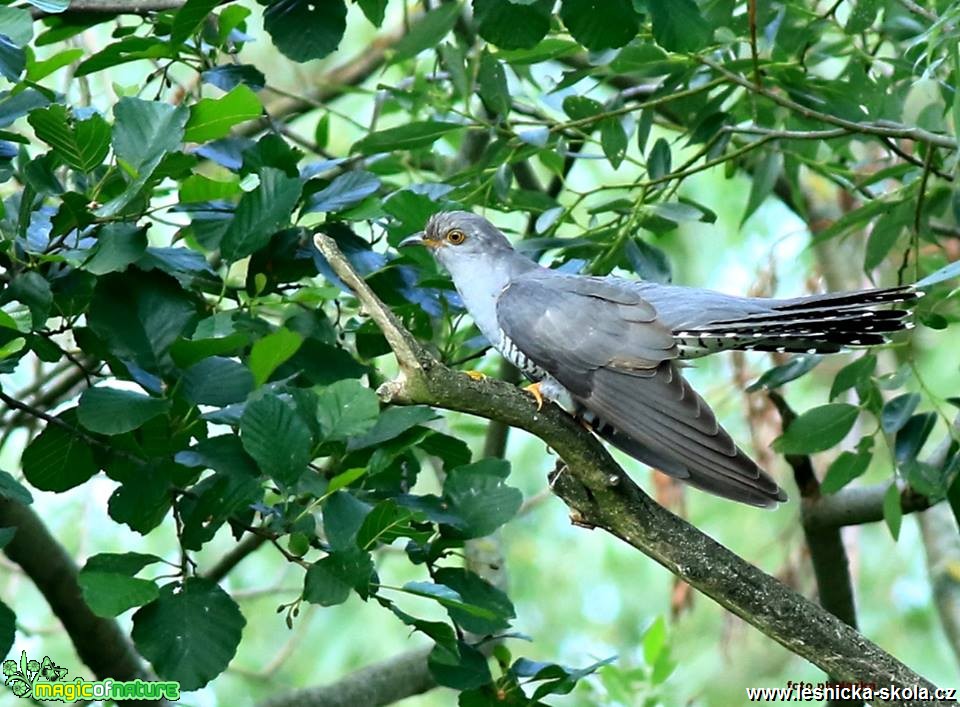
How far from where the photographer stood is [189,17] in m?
2.79

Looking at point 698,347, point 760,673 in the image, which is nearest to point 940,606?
point 760,673

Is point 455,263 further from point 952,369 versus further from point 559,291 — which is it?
point 952,369

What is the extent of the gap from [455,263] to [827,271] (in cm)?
217

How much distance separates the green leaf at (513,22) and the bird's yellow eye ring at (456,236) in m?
0.89

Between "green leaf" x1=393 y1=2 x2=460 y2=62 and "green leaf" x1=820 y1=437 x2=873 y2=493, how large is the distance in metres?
1.55

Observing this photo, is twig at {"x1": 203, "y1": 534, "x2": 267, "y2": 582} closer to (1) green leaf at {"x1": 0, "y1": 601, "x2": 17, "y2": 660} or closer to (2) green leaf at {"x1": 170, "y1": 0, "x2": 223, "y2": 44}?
(1) green leaf at {"x1": 0, "y1": 601, "x2": 17, "y2": 660}

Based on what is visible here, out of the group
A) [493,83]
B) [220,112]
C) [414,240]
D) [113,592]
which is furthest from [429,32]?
[113,592]

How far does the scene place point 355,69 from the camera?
5668mm

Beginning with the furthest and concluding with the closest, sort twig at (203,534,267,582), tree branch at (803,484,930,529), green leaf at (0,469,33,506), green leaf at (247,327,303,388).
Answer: twig at (203,534,267,582) → tree branch at (803,484,930,529) → green leaf at (247,327,303,388) → green leaf at (0,469,33,506)

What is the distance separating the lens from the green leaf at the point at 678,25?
2.71 meters

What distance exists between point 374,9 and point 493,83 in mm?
643

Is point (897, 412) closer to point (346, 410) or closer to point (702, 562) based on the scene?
point (702, 562)

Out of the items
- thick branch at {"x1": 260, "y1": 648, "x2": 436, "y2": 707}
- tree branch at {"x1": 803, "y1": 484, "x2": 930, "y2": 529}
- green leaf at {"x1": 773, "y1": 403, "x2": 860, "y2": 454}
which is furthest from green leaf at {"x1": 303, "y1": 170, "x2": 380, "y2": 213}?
tree branch at {"x1": 803, "y1": 484, "x2": 930, "y2": 529}

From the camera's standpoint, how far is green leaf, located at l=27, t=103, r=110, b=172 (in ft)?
8.22
